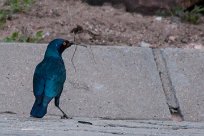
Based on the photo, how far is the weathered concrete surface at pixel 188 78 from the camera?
518cm

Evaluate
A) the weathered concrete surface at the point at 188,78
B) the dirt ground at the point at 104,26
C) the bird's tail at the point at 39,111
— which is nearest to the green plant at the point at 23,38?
the dirt ground at the point at 104,26

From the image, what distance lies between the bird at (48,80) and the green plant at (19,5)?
2377 millimetres

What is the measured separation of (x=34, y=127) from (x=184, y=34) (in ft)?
12.6

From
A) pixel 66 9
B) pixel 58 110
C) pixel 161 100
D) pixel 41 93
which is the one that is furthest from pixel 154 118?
pixel 66 9

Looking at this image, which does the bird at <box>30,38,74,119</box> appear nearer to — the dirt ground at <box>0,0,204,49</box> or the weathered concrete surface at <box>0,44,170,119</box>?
the weathered concrete surface at <box>0,44,170,119</box>

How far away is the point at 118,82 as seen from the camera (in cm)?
547

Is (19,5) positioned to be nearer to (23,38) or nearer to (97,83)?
(23,38)

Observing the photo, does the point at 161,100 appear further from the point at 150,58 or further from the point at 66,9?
the point at 66,9

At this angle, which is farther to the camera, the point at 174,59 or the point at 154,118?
the point at 174,59

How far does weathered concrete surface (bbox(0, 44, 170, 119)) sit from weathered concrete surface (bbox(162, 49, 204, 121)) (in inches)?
5.7

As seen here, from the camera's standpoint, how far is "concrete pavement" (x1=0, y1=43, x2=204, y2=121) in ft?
16.8

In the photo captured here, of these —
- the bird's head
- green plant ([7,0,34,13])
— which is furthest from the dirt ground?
the bird's head

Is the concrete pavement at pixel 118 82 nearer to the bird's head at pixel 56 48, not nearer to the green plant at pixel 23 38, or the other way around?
the green plant at pixel 23 38

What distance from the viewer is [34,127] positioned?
110 inches
